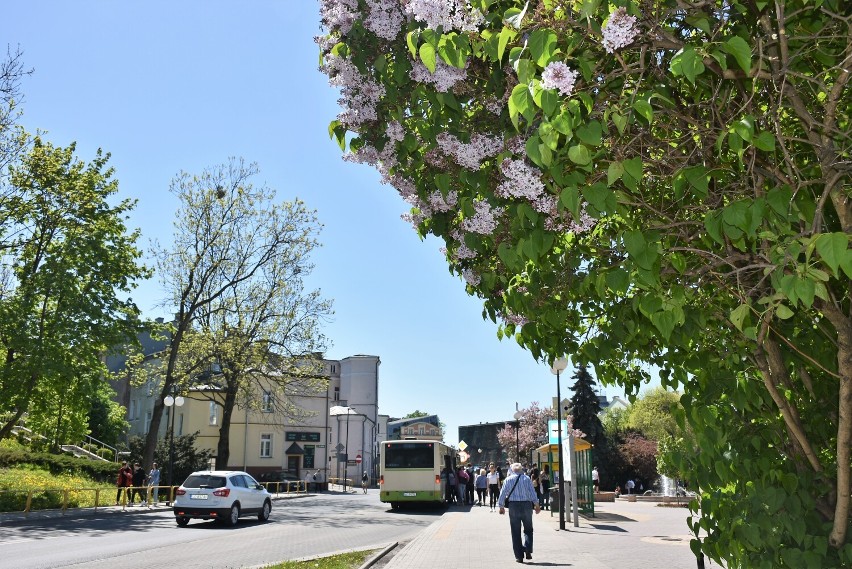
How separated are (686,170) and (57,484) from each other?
32311 millimetres

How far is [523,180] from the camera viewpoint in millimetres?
3984

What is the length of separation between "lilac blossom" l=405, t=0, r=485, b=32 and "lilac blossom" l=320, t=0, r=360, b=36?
902mm

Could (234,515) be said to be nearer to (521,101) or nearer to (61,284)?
(61,284)

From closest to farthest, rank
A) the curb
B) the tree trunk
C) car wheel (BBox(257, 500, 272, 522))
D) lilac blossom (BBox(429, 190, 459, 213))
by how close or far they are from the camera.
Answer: lilac blossom (BBox(429, 190, 459, 213)) < the curb < car wheel (BBox(257, 500, 272, 522)) < the tree trunk

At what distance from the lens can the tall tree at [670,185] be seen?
337 centimetres

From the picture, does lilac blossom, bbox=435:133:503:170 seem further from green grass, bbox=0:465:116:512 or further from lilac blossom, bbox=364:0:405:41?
green grass, bbox=0:465:116:512

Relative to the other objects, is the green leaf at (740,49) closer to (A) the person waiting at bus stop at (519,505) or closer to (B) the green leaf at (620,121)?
(B) the green leaf at (620,121)

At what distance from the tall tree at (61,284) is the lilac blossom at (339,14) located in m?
25.5

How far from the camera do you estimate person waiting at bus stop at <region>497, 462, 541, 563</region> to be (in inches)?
491

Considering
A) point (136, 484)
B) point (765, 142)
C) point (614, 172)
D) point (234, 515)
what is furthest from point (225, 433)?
point (765, 142)

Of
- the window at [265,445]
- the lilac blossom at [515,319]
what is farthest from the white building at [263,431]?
the lilac blossom at [515,319]

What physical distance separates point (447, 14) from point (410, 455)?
29.4 m

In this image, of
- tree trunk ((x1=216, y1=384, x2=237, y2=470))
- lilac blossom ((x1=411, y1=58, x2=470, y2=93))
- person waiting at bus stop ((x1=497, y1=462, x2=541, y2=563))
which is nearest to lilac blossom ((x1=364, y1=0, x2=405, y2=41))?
lilac blossom ((x1=411, y1=58, x2=470, y2=93))

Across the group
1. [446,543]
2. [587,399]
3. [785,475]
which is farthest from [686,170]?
[587,399]
